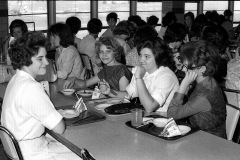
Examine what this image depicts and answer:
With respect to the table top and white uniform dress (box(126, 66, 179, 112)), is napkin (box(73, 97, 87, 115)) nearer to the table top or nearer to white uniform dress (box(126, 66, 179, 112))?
the table top

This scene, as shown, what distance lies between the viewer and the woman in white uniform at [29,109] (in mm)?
1902

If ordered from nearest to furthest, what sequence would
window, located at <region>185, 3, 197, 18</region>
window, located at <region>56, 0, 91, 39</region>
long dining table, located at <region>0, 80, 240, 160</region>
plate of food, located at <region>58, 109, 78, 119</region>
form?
long dining table, located at <region>0, 80, 240, 160</region>, plate of food, located at <region>58, 109, 78, 119</region>, window, located at <region>56, 0, 91, 39</region>, window, located at <region>185, 3, 197, 18</region>

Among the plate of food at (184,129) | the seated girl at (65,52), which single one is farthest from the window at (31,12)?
the plate of food at (184,129)

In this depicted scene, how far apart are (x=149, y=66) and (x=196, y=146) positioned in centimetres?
95

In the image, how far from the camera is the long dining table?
5.59 feet

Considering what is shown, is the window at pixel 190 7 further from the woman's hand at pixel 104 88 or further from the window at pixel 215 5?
the woman's hand at pixel 104 88

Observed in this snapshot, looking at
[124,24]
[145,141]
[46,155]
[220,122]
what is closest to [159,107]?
[220,122]

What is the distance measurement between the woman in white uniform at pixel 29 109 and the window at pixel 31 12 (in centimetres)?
478

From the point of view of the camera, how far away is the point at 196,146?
5.95 feet

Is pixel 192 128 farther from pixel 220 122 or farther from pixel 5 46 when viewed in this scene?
pixel 5 46

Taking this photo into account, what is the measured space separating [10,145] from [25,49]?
0.53m

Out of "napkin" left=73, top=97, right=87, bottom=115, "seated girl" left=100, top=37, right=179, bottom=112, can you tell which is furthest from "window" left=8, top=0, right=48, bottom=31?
"napkin" left=73, top=97, right=87, bottom=115

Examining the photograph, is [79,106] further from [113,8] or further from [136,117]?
[113,8]

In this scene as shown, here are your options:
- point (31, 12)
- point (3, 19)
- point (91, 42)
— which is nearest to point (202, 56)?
point (91, 42)
